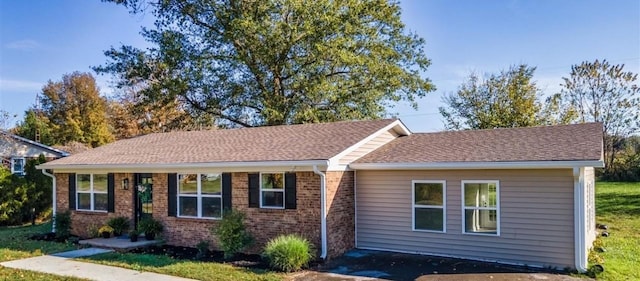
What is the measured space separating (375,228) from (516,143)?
389cm

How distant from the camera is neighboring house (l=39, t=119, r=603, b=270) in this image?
9664 millimetres

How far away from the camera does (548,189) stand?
9.60 metres

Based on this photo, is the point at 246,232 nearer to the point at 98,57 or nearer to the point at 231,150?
the point at 231,150

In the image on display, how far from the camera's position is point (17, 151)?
89.6 ft

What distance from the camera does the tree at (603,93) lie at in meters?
29.6

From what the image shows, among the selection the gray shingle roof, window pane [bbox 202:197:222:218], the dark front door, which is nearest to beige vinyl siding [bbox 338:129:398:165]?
the gray shingle roof

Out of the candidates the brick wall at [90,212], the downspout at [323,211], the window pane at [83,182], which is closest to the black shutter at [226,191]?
the downspout at [323,211]

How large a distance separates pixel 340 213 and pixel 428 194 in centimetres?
212

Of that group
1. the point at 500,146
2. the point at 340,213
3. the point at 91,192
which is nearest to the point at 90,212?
the point at 91,192

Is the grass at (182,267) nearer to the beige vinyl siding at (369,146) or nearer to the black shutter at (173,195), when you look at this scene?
the black shutter at (173,195)

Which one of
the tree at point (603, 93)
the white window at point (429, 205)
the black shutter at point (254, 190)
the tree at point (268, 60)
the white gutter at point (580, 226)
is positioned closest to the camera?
the white gutter at point (580, 226)

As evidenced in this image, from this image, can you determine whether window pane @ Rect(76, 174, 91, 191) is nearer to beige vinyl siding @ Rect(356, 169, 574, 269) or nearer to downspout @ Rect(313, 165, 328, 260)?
downspout @ Rect(313, 165, 328, 260)

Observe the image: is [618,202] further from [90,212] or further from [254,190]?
[90,212]

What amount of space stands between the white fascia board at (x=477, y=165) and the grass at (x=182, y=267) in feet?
11.7
